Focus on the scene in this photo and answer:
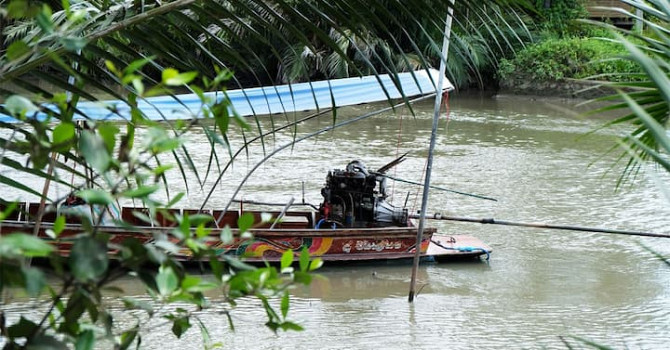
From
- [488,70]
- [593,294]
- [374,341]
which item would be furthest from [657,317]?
[488,70]

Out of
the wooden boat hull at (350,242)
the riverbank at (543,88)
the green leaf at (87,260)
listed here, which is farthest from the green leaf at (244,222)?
the riverbank at (543,88)

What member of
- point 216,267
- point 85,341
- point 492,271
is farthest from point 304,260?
point 492,271

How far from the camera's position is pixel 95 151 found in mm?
786

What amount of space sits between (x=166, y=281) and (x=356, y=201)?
747cm

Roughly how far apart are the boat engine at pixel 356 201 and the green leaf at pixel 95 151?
24.0 feet

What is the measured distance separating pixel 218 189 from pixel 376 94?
261 cm

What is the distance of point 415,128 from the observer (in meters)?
16.0

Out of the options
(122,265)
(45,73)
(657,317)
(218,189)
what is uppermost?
(45,73)

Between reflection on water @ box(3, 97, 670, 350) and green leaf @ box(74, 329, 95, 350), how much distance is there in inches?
124

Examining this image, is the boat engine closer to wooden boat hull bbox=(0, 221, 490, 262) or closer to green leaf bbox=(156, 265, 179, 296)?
wooden boat hull bbox=(0, 221, 490, 262)

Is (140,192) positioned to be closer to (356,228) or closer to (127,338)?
(127,338)

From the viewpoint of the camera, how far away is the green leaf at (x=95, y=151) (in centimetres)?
78

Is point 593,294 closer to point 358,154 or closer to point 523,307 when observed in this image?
point 523,307

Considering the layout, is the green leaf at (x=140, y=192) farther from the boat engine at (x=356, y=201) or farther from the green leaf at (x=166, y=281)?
the boat engine at (x=356, y=201)
